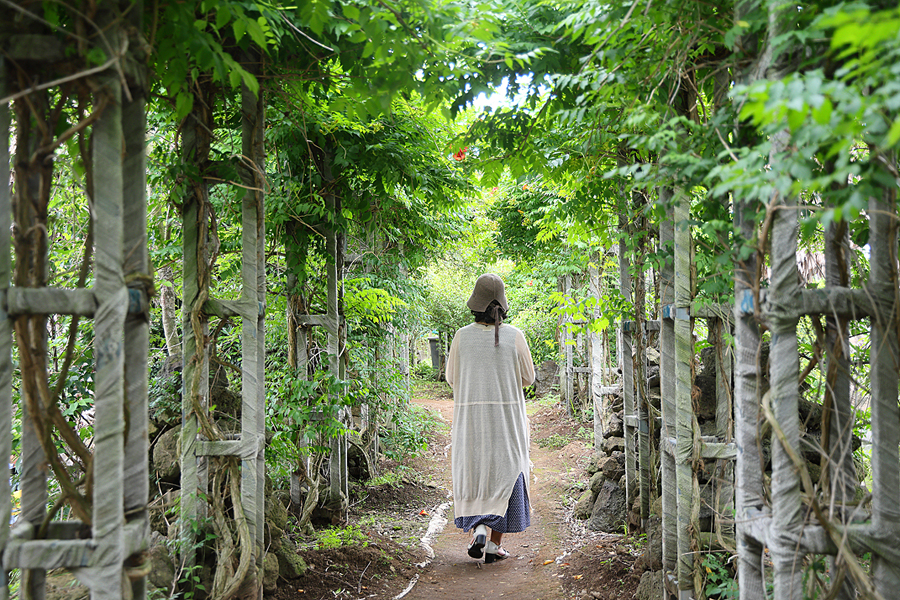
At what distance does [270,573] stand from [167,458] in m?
1.11

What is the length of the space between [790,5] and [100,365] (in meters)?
2.33

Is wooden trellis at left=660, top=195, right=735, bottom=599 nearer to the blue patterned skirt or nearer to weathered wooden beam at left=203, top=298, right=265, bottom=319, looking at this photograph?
the blue patterned skirt

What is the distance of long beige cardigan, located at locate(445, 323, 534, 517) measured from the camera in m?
5.39

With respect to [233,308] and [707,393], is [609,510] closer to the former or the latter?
[707,393]

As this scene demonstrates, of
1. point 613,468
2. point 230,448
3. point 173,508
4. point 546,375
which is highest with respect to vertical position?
point 230,448

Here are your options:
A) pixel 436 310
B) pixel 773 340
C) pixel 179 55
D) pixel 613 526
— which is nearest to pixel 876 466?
pixel 773 340

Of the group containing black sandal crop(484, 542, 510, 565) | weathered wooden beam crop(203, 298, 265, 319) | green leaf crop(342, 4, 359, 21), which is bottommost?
black sandal crop(484, 542, 510, 565)

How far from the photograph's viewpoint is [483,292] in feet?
17.6

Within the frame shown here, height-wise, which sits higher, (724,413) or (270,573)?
(724,413)

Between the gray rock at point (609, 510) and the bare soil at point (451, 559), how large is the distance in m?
0.12

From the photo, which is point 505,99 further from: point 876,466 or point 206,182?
point 876,466

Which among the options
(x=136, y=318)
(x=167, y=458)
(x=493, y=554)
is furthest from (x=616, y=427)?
(x=136, y=318)

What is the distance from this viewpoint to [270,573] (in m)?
3.98

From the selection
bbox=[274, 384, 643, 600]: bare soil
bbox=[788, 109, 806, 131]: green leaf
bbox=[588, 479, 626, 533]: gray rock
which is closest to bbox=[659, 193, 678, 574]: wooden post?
bbox=[274, 384, 643, 600]: bare soil
